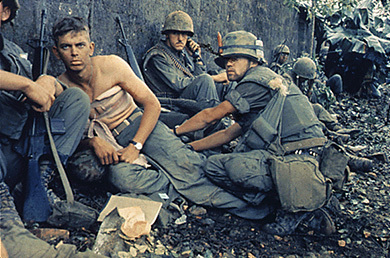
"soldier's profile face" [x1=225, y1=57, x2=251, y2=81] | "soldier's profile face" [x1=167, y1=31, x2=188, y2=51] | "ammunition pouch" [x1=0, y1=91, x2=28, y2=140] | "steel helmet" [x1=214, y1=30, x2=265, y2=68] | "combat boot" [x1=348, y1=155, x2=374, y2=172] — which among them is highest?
"steel helmet" [x1=214, y1=30, x2=265, y2=68]

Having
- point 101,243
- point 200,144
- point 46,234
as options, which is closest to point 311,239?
point 200,144

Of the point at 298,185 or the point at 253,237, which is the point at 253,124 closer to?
the point at 298,185

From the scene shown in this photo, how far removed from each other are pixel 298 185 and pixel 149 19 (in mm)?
3598

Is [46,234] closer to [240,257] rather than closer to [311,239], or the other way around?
[240,257]

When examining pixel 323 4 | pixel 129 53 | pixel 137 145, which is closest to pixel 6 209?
pixel 137 145

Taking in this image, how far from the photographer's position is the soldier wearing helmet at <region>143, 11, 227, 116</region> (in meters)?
5.01

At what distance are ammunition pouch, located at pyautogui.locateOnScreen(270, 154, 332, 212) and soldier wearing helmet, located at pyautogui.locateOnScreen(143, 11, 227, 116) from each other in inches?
76.7

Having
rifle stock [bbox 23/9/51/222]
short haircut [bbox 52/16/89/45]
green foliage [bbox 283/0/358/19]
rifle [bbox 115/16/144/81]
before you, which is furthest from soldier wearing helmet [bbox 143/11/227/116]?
green foliage [bbox 283/0/358/19]

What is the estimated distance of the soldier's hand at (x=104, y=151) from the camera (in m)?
3.15

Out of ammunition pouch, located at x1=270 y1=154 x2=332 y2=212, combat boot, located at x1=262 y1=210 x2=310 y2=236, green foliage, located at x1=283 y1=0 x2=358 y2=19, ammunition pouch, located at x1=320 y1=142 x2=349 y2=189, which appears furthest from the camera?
green foliage, located at x1=283 y1=0 x2=358 y2=19

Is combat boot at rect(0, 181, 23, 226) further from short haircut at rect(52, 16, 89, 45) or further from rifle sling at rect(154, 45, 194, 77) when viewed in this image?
rifle sling at rect(154, 45, 194, 77)

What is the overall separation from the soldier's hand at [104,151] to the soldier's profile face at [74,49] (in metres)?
0.59

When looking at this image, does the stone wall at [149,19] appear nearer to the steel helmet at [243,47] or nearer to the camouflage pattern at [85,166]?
the camouflage pattern at [85,166]

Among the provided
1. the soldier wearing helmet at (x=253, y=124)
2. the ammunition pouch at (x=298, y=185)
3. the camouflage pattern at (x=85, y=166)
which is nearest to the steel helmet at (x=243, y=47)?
the soldier wearing helmet at (x=253, y=124)
